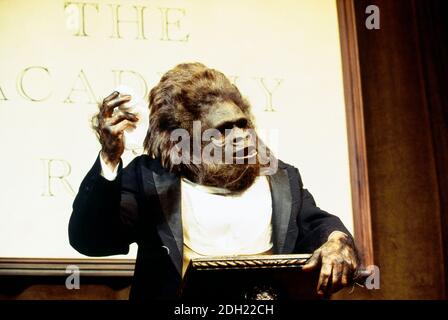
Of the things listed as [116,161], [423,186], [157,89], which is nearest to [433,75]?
[423,186]

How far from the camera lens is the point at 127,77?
368cm

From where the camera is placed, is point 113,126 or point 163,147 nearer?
point 113,126

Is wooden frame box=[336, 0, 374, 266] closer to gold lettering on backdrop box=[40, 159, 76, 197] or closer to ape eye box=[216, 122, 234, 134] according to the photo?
ape eye box=[216, 122, 234, 134]

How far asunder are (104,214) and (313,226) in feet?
2.91

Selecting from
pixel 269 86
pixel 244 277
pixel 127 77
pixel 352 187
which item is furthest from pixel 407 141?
pixel 244 277

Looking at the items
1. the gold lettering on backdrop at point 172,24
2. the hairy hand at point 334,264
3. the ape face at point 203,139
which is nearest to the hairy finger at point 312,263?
the hairy hand at point 334,264

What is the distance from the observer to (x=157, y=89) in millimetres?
3600

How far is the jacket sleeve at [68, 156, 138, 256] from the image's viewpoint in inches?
124

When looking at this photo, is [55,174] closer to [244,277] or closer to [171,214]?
[171,214]

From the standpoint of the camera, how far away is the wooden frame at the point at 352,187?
3.40m

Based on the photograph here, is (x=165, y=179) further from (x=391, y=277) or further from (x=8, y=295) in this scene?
(x=391, y=277)

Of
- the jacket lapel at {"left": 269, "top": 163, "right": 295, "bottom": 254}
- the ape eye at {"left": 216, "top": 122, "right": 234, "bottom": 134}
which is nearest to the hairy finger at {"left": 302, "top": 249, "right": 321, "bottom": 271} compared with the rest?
the jacket lapel at {"left": 269, "top": 163, "right": 295, "bottom": 254}

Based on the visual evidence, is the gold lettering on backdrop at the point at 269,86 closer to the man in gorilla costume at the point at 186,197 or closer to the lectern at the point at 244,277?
the man in gorilla costume at the point at 186,197
